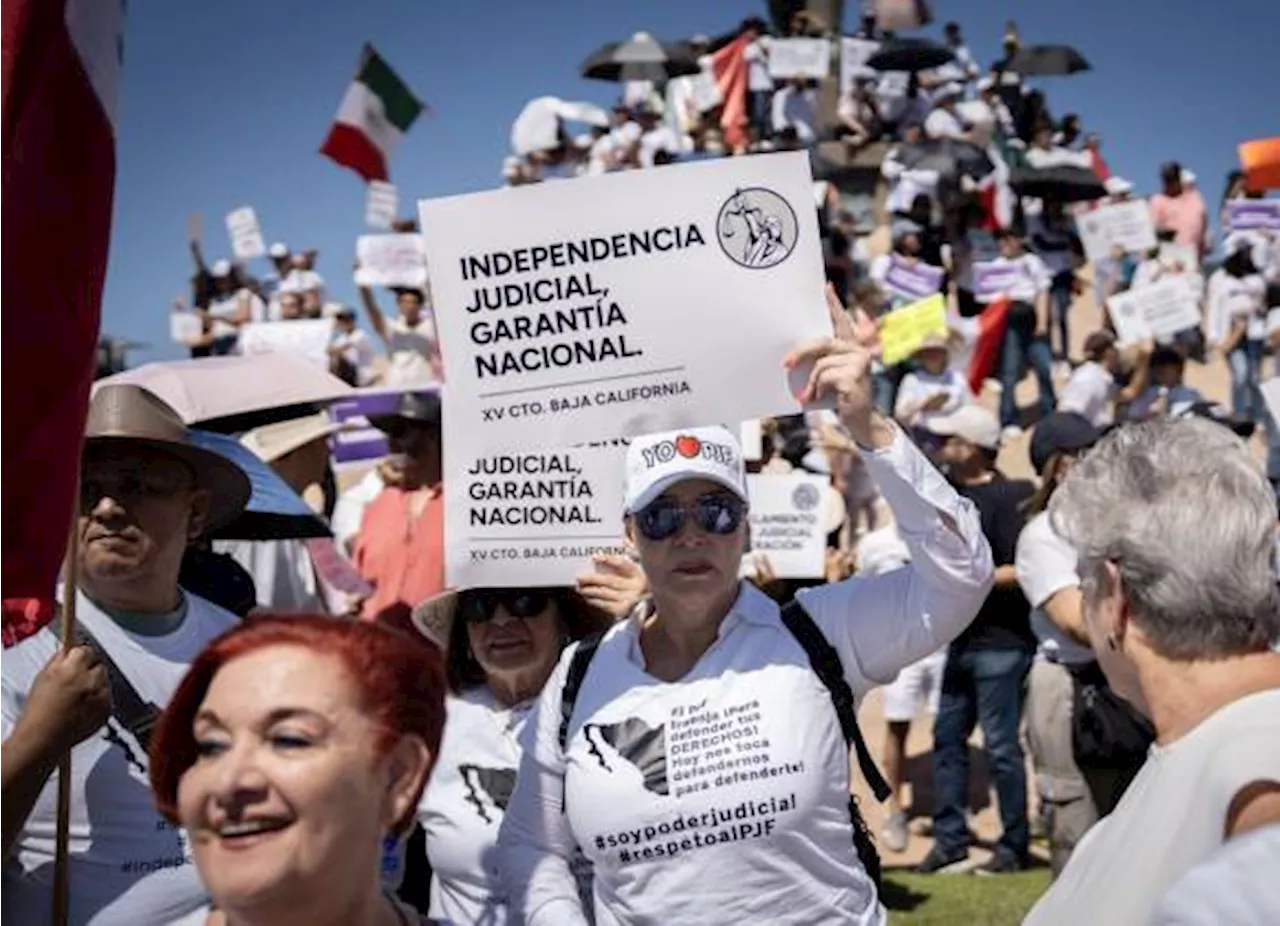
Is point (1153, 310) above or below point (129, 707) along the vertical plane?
above

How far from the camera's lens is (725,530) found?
11.1ft

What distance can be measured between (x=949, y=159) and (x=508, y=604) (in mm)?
15870

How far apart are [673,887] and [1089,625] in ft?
3.52

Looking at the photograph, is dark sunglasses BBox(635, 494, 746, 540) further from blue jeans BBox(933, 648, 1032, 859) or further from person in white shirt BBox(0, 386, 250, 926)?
blue jeans BBox(933, 648, 1032, 859)

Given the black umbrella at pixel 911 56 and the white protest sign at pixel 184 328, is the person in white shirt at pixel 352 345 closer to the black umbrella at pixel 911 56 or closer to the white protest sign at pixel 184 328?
the white protest sign at pixel 184 328

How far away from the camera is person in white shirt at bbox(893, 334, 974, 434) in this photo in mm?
11586

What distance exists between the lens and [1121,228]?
50.6 feet

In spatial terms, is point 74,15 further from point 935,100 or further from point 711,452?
point 935,100

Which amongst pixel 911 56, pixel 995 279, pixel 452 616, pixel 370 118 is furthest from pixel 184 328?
pixel 452 616

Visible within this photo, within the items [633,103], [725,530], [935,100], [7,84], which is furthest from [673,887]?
[633,103]

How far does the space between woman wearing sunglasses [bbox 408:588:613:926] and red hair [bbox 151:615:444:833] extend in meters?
1.37

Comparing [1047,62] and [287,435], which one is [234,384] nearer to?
[287,435]

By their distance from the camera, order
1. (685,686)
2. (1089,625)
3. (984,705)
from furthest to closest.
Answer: (984,705) → (685,686) → (1089,625)

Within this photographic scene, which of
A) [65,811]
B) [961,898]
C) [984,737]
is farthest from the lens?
[984,737]
